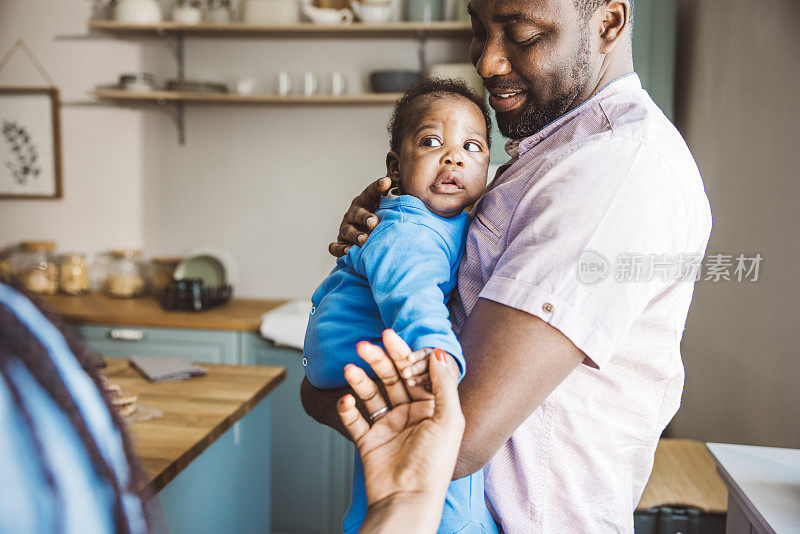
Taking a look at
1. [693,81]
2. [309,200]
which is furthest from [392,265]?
[309,200]

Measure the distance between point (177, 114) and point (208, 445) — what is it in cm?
Answer: 244

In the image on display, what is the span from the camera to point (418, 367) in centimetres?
67

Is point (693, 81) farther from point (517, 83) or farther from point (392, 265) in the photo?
point (392, 265)

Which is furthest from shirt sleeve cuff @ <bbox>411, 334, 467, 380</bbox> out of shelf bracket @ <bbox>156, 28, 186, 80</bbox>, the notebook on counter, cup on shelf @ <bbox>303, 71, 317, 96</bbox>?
shelf bracket @ <bbox>156, 28, 186, 80</bbox>

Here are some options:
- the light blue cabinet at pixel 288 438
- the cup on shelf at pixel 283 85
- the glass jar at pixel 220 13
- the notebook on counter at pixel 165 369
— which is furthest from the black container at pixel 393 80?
the notebook on counter at pixel 165 369

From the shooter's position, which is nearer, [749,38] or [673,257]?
[673,257]

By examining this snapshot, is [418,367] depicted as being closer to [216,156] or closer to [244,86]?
[244,86]

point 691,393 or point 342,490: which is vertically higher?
point 691,393

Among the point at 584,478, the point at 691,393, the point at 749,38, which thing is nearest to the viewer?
the point at 584,478

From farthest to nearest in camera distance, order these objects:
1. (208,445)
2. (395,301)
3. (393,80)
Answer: (393,80)
(208,445)
(395,301)

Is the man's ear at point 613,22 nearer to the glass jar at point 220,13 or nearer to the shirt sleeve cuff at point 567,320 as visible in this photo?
the shirt sleeve cuff at point 567,320

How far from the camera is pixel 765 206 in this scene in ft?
6.00

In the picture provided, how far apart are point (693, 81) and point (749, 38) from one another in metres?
0.69

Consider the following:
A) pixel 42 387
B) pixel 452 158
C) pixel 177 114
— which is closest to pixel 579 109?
pixel 452 158
